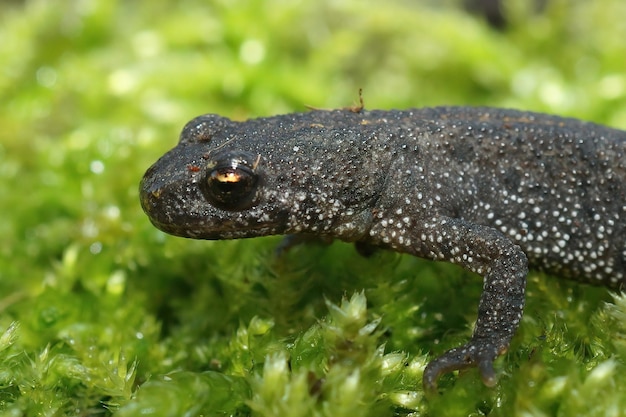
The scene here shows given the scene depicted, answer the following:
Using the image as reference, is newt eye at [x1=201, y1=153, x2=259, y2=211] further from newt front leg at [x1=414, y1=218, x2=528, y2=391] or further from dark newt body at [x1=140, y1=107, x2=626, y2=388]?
newt front leg at [x1=414, y1=218, x2=528, y2=391]

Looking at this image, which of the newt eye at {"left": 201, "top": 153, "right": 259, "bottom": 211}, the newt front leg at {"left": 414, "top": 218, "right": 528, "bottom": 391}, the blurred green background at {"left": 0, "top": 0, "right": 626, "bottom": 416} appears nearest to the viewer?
the blurred green background at {"left": 0, "top": 0, "right": 626, "bottom": 416}

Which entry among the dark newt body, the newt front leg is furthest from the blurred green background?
the dark newt body

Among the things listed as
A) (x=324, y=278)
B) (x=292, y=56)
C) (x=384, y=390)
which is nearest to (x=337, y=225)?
(x=324, y=278)

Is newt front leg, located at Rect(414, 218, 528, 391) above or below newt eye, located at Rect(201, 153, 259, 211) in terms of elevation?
below

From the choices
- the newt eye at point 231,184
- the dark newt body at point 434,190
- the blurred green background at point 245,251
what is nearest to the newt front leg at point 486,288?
the dark newt body at point 434,190

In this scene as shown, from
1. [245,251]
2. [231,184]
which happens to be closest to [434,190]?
[231,184]
